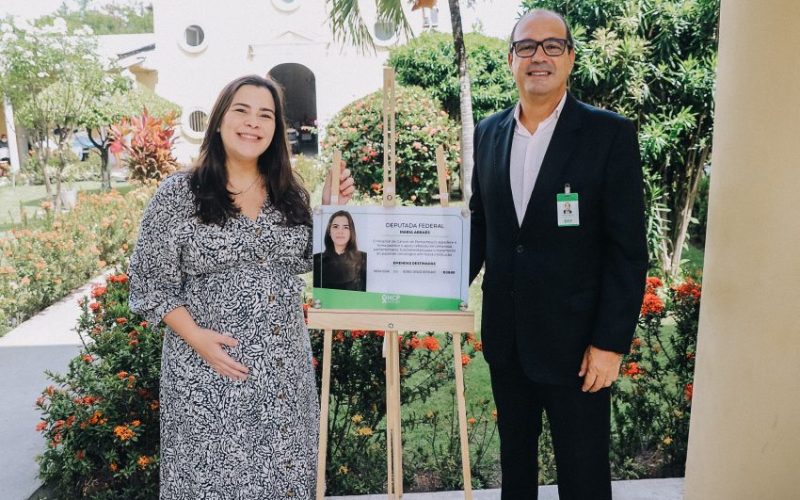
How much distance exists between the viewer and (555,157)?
2299mm

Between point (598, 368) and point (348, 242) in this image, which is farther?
point (348, 242)

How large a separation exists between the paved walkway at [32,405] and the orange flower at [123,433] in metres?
0.80

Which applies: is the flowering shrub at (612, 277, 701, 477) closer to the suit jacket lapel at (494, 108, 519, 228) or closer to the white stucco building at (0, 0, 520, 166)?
the suit jacket lapel at (494, 108, 519, 228)

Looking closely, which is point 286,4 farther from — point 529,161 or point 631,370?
point 529,161

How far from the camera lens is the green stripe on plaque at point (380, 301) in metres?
2.61

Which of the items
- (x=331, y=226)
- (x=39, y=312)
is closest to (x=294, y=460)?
(x=331, y=226)

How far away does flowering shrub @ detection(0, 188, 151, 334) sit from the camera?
723 cm

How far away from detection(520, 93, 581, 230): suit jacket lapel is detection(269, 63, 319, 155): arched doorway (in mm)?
21708

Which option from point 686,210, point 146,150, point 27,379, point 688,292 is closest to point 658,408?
point 688,292

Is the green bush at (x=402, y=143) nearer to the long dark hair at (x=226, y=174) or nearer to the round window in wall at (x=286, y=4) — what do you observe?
the long dark hair at (x=226, y=174)

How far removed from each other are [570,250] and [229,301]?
122 cm

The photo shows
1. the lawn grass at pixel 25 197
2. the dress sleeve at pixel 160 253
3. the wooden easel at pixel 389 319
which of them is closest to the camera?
the dress sleeve at pixel 160 253

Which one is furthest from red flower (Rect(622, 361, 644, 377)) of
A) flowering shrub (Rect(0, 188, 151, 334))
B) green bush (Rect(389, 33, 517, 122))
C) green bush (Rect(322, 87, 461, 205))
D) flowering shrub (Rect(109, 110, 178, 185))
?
flowering shrub (Rect(109, 110, 178, 185))

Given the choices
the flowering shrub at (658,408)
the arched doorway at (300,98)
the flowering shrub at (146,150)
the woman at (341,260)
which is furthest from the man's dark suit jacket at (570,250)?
the arched doorway at (300,98)
